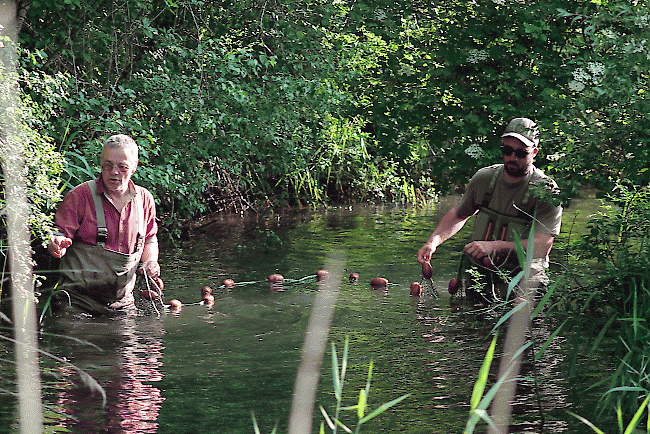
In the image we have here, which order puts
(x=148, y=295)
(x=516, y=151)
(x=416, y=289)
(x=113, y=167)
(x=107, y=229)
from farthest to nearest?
1. (x=416, y=289)
2. (x=148, y=295)
3. (x=516, y=151)
4. (x=107, y=229)
5. (x=113, y=167)

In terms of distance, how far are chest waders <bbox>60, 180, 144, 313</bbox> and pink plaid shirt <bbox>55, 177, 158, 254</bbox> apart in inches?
1.4

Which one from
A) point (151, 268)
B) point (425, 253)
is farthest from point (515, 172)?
point (151, 268)

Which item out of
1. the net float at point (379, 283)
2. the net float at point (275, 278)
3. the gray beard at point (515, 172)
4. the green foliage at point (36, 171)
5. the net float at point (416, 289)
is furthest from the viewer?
the net float at point (275, 278)

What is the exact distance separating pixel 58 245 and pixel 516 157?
10.9ft

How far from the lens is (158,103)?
943 cm

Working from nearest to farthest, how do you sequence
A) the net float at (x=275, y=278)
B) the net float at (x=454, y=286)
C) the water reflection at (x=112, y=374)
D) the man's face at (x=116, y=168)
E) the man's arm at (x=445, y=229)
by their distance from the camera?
the water reflection at (x=112, y=374) < the man's face at (x=116, y=168) < the man's arm at (x=445, y=229) < the net float at (x=454, y=286) < the net float at (x=275, y=278)

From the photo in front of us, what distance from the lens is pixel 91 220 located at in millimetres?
6977

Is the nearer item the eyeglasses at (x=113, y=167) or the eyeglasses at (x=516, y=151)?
the eyeglasses at (x=113, y=167)

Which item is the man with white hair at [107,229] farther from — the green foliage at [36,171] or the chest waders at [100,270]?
the green foliage at [36,171]

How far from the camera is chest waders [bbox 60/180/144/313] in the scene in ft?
23.0

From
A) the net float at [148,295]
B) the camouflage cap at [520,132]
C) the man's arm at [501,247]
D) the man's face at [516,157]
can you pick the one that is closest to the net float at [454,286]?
the man's arm at [501,247]

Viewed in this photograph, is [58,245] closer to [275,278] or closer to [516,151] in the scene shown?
[275,278]

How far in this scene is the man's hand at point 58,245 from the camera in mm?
6547

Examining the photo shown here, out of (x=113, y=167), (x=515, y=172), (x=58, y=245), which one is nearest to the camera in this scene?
(x=58, y=245)
